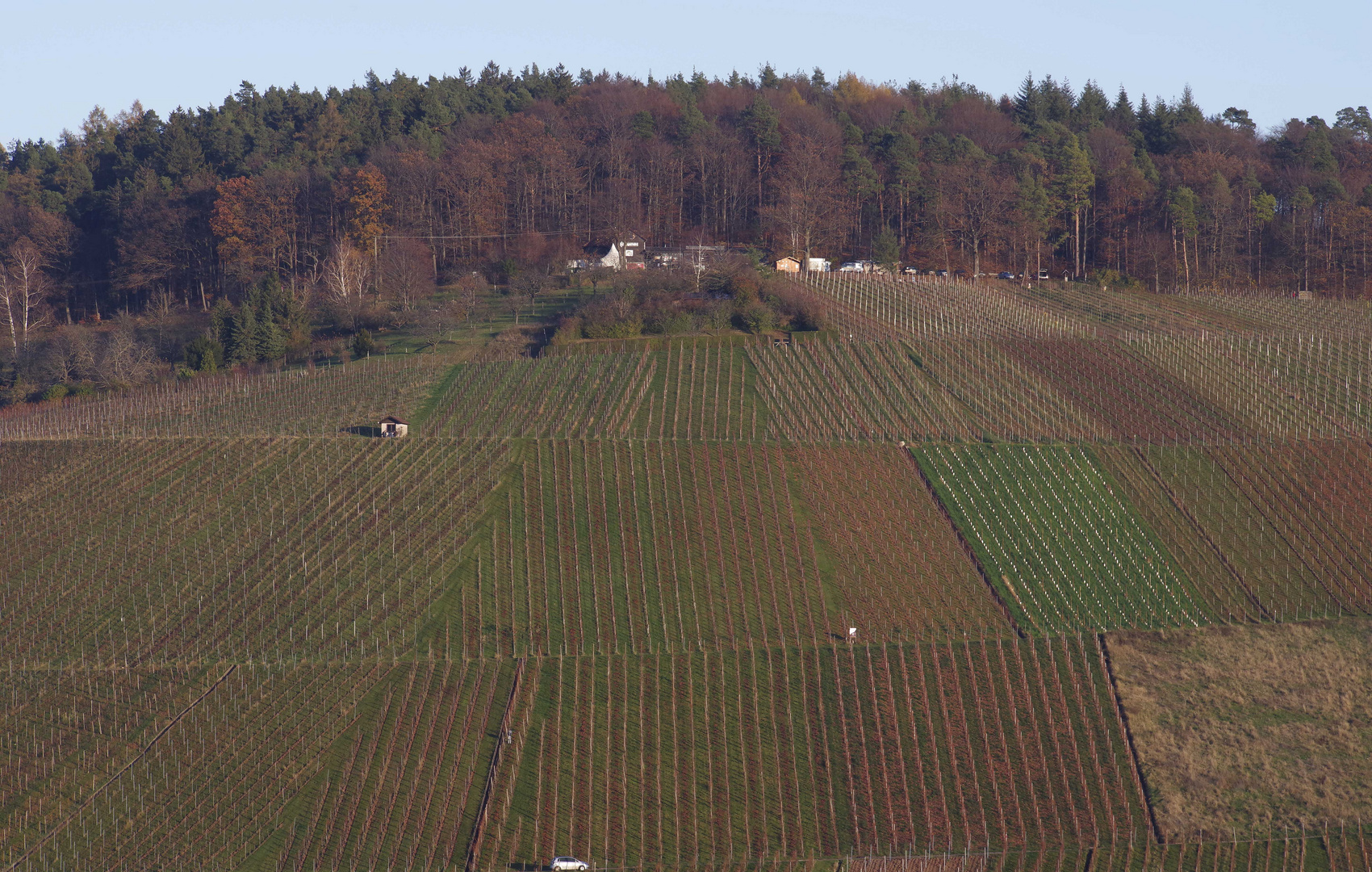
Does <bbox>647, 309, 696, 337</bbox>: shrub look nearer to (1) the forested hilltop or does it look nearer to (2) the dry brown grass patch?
(1) the forested hilltop

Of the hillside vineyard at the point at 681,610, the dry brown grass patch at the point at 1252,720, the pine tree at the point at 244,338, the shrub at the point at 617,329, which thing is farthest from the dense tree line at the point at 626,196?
the dry brown grass patch at the point at 1252,720

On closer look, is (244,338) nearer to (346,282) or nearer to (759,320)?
(346,282)

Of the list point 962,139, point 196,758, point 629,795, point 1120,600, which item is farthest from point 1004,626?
point 962,139

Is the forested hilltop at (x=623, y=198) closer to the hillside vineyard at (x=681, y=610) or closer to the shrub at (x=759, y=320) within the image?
the shrub at (x=759, y=320)

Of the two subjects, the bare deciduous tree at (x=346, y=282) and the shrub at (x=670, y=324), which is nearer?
the shrub at (x=670, y=324)

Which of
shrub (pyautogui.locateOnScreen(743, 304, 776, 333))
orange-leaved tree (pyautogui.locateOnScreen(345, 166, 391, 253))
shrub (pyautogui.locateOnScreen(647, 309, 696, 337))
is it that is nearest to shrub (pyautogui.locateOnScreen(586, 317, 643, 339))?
shrub (pyautogui.locateOnScreen(647, 309, 696, 337))
